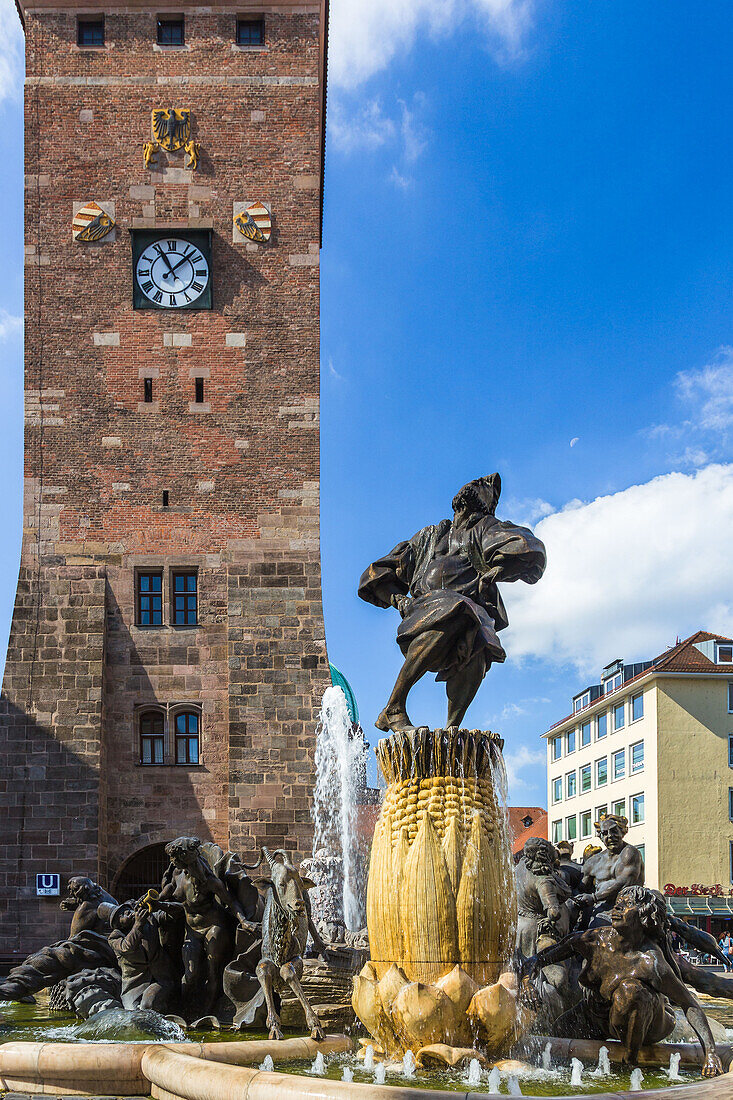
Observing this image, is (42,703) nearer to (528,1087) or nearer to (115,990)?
(115,990)

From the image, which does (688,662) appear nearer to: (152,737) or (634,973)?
(152,737)

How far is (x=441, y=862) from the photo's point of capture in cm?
709

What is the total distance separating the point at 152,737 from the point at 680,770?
2831 cm

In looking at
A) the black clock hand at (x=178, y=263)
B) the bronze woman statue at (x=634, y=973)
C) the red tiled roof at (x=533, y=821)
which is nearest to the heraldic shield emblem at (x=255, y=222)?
the black clock hand at (x=178, y=263)

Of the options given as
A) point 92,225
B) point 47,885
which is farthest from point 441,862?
point 92,225

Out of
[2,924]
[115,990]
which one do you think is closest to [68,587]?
[2,924]

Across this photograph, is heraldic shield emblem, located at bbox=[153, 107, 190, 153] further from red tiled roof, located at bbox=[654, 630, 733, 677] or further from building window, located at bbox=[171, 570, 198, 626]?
red tiled roof, located at bbox=[654, 630, 733, 677]

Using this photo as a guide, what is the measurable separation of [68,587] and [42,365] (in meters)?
5.10

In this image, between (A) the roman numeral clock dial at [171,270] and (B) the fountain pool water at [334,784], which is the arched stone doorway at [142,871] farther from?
(A) the roman numeral clock dial at [171,270]

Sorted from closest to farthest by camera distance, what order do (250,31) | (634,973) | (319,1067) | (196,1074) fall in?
(196,1074), (319,1067), (634,973), (250,31)

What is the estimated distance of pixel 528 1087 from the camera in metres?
6.39

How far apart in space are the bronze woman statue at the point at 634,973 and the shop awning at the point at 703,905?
3972cm

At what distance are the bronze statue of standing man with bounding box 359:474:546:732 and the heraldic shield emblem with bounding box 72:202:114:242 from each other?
22321 mm

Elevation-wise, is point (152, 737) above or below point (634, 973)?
above
